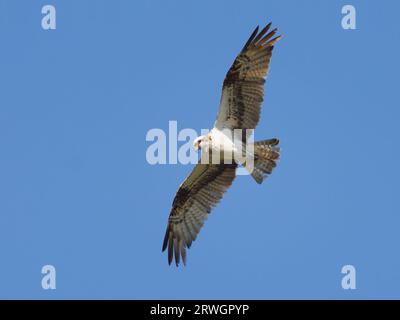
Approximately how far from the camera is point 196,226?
15.8 metres

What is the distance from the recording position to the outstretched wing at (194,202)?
15.7 metres

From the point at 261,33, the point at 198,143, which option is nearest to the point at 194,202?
the point at 198,143

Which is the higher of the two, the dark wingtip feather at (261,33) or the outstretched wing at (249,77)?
the dark wingtip feather at (261,33)

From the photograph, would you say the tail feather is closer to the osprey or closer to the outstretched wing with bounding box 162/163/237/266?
the osprey

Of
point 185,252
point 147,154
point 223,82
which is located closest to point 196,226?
point 185,252

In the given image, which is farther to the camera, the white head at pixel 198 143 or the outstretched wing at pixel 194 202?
the outstretched wing at pixel 194 202

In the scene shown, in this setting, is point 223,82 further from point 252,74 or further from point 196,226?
point 196,226

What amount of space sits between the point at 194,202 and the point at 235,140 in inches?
59.6

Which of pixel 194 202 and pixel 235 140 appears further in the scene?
pixel 194 202

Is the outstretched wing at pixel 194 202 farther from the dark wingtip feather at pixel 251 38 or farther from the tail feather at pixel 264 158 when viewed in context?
the dark wingtip feather at pixel 251 38

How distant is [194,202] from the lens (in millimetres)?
15875

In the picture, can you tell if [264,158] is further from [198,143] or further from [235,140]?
[198,143]

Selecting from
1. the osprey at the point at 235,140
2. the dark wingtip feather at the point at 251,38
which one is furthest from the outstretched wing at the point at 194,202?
the dark wingtip feather at the point at 251,38

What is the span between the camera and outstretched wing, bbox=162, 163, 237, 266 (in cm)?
1568
